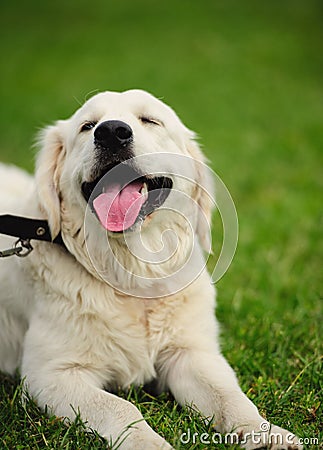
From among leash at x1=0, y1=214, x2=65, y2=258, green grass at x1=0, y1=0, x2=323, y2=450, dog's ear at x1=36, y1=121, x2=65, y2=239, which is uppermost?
dog's ear at x1=36, y1=121, x2=65, y2=239

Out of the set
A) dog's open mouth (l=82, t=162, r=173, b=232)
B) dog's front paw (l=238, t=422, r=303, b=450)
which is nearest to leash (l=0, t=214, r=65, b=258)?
dog's open mouth (l=82, t=162, r=173, b=232)

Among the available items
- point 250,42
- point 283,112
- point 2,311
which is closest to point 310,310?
point 2,311

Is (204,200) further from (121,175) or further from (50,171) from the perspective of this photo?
(50,171)

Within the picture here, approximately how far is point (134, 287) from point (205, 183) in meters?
0.63

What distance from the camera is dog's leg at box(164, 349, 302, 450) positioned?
7.79ft

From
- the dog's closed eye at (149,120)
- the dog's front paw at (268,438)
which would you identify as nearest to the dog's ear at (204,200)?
the dog's closed eye at (149,120)

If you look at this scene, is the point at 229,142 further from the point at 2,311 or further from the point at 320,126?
the point at 2,311

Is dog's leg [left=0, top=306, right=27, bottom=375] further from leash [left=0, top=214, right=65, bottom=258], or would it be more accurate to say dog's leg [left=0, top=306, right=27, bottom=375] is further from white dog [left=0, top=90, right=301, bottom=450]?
leash [left=0, top=214, right=65, bottom=258]

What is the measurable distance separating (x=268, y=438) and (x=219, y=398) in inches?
14.0

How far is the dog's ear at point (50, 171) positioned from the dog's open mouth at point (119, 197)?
0.71 ft

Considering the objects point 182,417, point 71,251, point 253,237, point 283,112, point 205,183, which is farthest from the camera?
point 283,112

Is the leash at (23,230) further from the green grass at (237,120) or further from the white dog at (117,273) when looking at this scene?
the green grass at (237,120)

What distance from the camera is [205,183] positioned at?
3.16 m

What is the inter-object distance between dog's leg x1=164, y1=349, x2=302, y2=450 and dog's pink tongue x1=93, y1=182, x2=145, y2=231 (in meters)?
0.68
